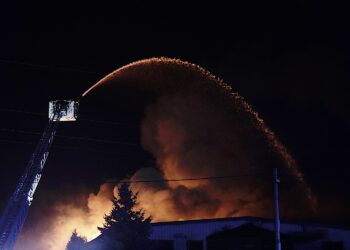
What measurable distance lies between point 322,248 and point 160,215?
21515 mm

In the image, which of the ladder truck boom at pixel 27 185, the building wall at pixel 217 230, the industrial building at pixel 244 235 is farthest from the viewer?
the building wall at pixel 217 230

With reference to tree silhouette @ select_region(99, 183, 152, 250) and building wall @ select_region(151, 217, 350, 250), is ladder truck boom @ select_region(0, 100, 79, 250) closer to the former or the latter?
tree silhouette @ select_region(99, 183, 152, 250)

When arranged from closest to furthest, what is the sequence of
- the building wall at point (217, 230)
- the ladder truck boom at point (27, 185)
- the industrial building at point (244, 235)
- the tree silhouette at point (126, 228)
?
1. the ladder truck boom at point (27, 185)
2. the tree silhouette at point (126, 228)
3. the industrial building at point (244, 235)
4. the building wall at point (217, 230)

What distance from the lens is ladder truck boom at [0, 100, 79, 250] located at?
1224 inches

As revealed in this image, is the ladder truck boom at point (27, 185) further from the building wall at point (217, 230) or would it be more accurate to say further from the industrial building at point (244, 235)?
the building wall at point (217, 230)

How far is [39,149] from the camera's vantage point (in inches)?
1425

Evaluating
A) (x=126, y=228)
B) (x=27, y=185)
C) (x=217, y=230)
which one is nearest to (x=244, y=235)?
(x=217, y=230)

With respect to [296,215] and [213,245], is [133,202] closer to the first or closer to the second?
[213,245]

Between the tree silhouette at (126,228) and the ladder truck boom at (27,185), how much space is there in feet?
19.6

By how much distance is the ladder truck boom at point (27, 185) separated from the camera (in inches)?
1224

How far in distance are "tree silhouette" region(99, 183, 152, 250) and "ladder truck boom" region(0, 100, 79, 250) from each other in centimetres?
597

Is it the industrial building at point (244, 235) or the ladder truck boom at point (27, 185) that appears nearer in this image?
the ladder truck boom at point (27, 185)

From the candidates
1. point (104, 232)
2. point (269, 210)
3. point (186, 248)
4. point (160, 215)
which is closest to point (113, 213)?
point (104, 232)

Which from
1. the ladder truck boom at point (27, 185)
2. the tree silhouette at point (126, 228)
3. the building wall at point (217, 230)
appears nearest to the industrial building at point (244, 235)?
the building wall at point (217, 230)
